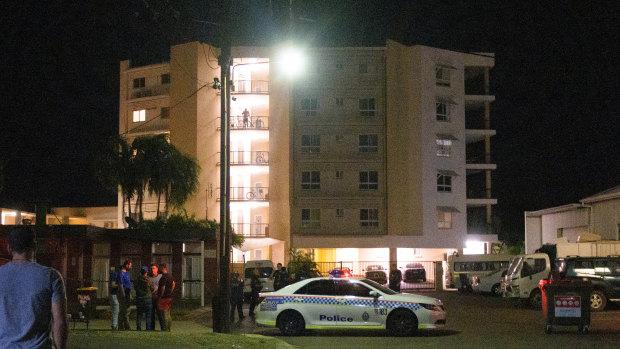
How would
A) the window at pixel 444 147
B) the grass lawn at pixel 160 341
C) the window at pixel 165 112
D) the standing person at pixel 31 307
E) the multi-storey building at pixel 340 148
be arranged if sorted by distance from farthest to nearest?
the window at pixel 165 112
the window at pixel 444 147
the multi-storey building at pixel 340 148
the grass lawn at pixel 160 341
the standing person at pixel 31 307

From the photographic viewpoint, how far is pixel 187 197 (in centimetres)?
4956

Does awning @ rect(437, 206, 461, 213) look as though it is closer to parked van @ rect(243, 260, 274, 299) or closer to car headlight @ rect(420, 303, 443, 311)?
parked van @ rect(243, 260, 274, 299)

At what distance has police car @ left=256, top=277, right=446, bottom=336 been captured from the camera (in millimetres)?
17859

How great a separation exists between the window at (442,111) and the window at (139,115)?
23611mm

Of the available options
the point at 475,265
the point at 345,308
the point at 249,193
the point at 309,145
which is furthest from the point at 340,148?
the point at 345,308

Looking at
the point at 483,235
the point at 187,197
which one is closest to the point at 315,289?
the point at 187,197

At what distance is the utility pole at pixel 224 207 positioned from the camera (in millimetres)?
17297

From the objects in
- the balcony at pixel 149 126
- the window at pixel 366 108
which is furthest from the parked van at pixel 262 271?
Result: the balcony at pixel 149 126

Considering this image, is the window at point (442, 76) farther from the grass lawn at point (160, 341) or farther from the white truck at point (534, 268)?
the grass lawn at point (160, 341)

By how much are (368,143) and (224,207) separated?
38012mm

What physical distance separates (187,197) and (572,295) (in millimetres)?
35554

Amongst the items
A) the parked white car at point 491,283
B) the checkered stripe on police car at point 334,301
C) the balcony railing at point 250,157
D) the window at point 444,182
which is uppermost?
the balcony railing at point 250,157

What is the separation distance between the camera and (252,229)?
5600cm

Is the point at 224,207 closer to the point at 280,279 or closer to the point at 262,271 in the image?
the point at 280,279
